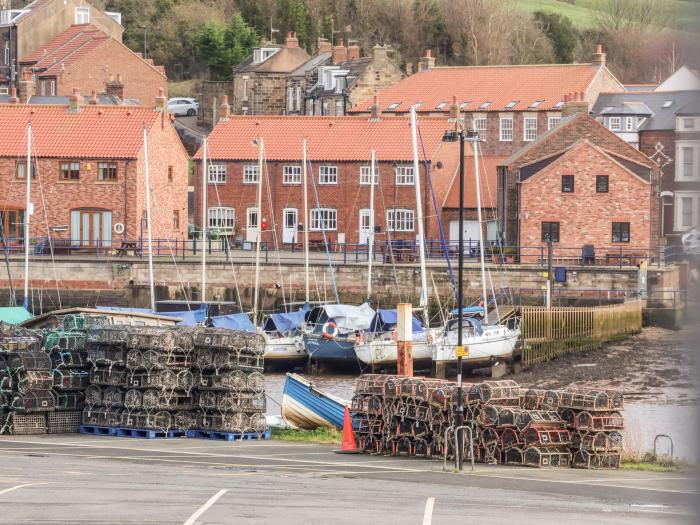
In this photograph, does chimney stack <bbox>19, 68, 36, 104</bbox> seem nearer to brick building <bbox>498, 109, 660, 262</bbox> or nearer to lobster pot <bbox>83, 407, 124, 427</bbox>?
brick building <bbox>498, 109, 660, 262</bbox>

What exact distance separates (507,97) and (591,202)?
21.4 meters

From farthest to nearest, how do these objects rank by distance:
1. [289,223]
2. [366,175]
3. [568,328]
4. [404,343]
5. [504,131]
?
[504,131] → [366,175] → [289,223] → [568,328] → [404,343]

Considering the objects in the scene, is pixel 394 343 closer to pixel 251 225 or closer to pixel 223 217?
pixel 251 225

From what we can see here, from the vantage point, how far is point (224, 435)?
27.9 metres

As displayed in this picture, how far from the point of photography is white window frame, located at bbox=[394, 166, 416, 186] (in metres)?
69.8

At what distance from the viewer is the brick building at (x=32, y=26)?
101m

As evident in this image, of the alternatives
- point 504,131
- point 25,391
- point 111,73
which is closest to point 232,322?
point 25,391

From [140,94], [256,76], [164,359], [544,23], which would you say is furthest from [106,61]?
[164,359]

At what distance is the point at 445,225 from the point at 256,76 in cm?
3452

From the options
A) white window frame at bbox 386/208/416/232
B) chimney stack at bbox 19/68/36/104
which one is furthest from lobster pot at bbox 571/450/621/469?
chimney stack at bbox 19/68/36/104

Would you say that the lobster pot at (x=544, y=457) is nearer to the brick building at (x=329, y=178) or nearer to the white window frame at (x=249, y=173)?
the brick building at (x=329, y=178)

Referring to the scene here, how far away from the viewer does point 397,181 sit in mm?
69938

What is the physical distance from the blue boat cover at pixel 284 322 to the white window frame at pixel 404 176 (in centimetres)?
1837

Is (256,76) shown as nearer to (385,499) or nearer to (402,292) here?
(402,292)
